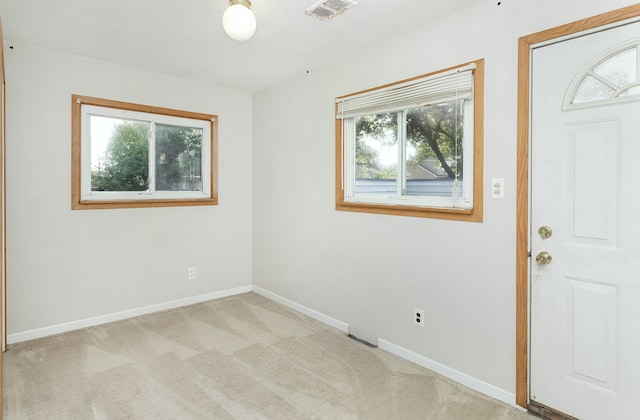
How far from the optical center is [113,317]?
3428mm

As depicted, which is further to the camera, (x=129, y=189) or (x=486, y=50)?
(x=129, y=189)

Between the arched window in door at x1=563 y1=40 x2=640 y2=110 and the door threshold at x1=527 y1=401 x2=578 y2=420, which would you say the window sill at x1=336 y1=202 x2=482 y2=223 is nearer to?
the arched window in door at x1=563 y1=40 x2=640 y2=110

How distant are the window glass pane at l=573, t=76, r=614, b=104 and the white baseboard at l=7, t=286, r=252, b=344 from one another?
374 centimetres

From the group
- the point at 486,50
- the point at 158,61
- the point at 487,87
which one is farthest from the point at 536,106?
the point at 158,61

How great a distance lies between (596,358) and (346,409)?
4.45ft

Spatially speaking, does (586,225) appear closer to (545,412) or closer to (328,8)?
(545,412)

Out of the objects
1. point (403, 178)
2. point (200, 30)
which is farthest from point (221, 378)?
point (200, 30)

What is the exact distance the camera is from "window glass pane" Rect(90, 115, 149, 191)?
3348 millimetres

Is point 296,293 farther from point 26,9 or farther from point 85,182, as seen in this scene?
point 26,9

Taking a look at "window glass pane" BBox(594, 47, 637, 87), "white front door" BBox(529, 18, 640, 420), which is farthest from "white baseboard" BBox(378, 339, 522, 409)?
"window glass pane" BBox(594, 47, 637, 87)

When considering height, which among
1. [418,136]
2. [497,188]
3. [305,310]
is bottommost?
[305,310]

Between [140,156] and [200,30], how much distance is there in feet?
5.08

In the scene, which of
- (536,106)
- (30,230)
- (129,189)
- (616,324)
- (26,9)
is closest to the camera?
(616,324)

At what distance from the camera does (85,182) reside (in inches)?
129
